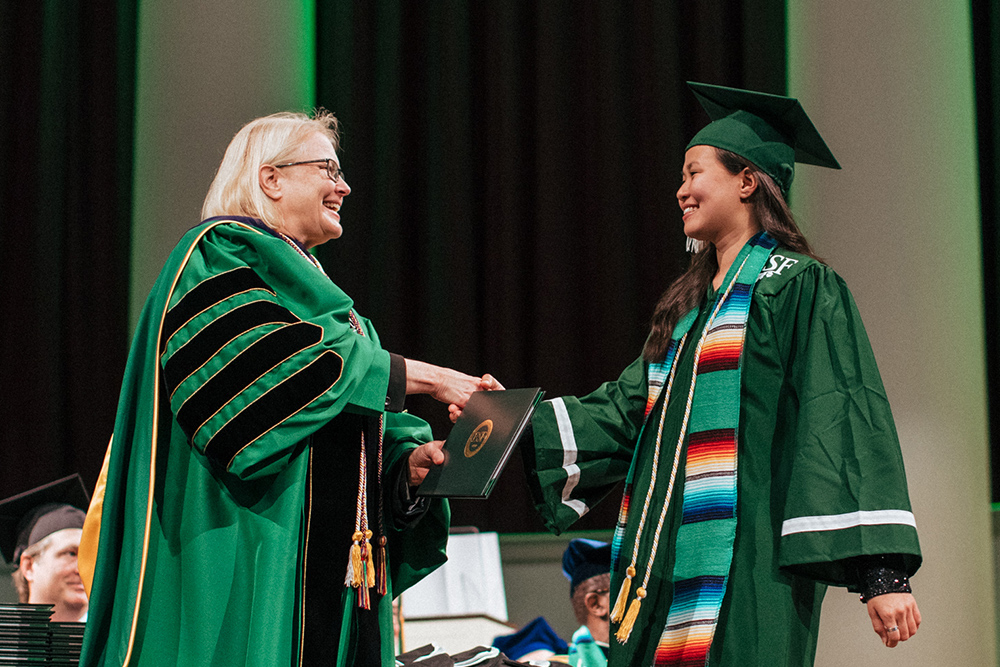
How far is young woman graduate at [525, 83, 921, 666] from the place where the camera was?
226 centimetres

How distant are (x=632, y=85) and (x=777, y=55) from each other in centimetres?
78

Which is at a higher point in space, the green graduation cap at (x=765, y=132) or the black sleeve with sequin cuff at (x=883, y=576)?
the green graduation cap at (x=765, y=132)

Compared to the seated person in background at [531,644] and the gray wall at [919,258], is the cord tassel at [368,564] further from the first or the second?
the gray wall at [919,258]

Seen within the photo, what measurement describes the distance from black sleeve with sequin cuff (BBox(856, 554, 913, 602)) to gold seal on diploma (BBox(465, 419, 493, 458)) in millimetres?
878

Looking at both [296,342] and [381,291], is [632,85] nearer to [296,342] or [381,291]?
[381,291]

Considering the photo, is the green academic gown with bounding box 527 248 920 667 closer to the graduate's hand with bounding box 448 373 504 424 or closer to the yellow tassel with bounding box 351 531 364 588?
the graduate's hand with bounding box 448 373 504 424

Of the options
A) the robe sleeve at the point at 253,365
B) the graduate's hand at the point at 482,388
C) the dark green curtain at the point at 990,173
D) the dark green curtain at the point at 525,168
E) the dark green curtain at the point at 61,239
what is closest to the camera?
the robe sleeve at the point at 253,365

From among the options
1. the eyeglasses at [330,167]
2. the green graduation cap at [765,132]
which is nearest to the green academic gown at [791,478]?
the green graduation cap at [765,132]

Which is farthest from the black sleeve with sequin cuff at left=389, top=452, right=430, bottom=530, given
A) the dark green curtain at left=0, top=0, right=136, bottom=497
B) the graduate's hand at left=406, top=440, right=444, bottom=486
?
the dark green curtain at left=0, top=0, right=136, bottom=497

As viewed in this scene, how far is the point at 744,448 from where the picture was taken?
2430mm

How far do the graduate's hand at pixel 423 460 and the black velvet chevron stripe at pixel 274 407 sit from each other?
36 cm

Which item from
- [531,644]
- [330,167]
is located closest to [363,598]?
[330,167]

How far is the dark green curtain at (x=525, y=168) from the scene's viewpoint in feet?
18.1

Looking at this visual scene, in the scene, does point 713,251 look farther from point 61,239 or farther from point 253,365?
point 61,239
